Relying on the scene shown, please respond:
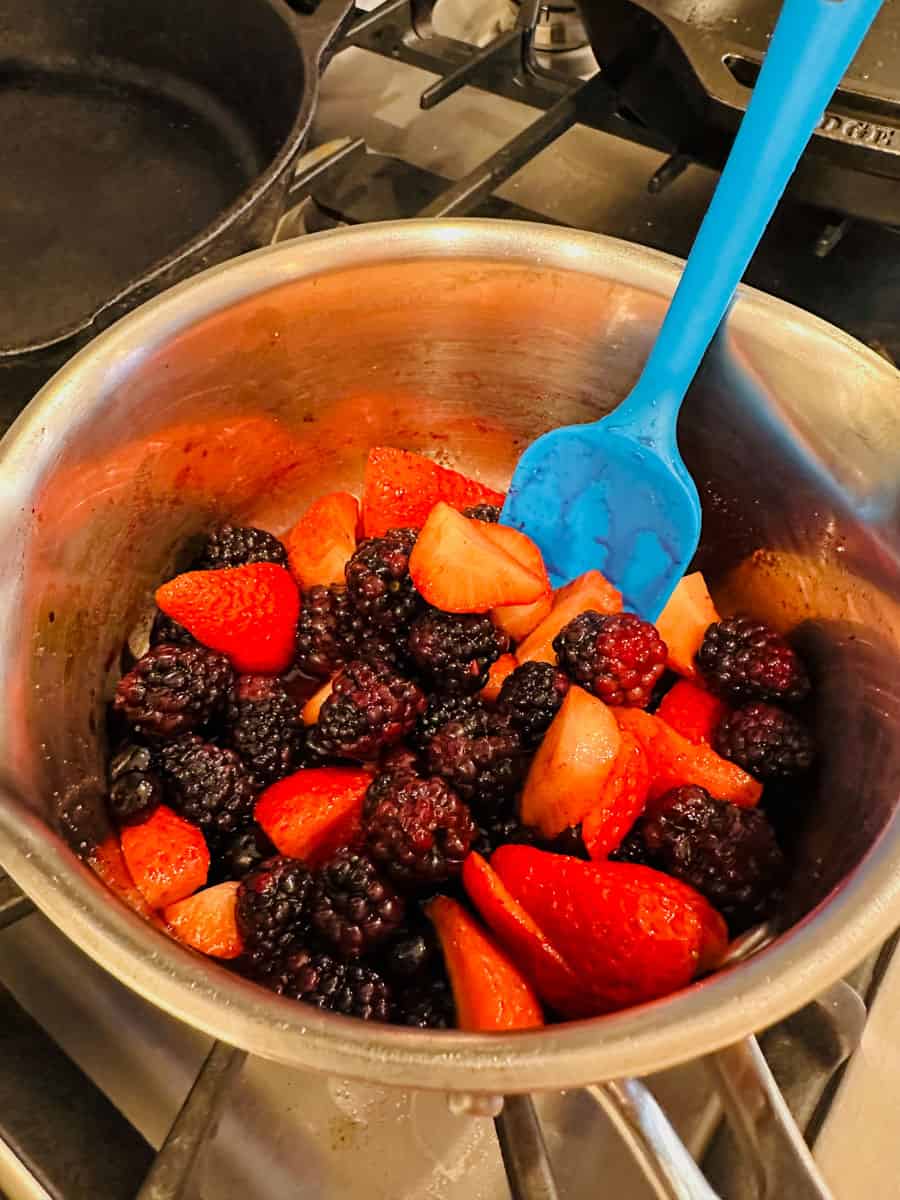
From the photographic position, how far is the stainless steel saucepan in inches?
17.9

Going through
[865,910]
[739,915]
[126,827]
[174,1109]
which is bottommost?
[174,1109]

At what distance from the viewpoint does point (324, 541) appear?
0.87 meters

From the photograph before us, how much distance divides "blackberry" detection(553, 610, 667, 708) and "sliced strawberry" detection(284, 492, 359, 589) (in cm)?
22

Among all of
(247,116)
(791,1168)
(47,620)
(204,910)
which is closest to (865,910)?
(791,1168)

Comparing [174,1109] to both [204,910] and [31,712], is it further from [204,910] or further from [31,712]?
[31,712]

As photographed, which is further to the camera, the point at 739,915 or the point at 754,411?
the point at 754,411

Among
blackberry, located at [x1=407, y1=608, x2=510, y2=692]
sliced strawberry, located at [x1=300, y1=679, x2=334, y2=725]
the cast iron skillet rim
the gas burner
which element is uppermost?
the gas burner

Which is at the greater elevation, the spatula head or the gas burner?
the gas burner

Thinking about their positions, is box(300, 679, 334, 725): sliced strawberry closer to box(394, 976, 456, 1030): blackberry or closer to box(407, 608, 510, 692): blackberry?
box(407, 608, 510, 692): blackberry

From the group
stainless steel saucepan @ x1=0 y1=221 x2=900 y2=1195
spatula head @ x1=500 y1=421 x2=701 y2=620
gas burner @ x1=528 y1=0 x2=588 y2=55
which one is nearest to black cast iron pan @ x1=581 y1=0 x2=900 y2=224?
stainless steel saucepan @ x1=0 y1=221 x2=900 y2=1195

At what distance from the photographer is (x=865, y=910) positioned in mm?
490

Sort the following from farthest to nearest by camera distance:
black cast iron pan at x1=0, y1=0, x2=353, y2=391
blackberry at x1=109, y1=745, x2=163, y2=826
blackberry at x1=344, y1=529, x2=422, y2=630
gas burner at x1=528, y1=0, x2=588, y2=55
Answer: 1. gas burner at x1=528, y1=0, x2=588, y2=55
2. black cast iron pan at x1=0, y1=0, x2=353, y2=391
3. blackberry at x1=344, y1=529, x2=422, y2=630
4. blackberry at x1=109, y1=745, x2=163, y2=826

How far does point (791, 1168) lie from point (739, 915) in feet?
0.62

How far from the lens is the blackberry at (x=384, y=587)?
0.78 meters
